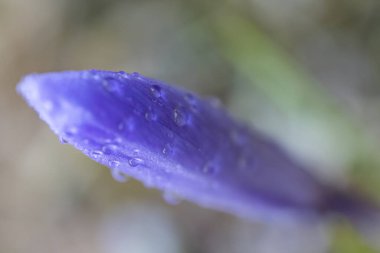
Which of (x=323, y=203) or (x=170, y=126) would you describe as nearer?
(x=170, y=126)

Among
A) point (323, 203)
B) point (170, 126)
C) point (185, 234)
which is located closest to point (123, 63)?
point (185, 234)

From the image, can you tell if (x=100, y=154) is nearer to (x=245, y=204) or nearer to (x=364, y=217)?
(x=245, y=204)

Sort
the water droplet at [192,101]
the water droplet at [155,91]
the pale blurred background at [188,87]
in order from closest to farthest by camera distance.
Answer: the water droplet at [155,91]
the water droplet at [192,101]
the pale blurred background at [188,87]

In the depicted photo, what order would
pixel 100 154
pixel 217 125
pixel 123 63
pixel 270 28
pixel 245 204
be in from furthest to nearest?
pixel 123 63 → pixel 270 28 → pixel 245 204 → pixel 217 125 → pixel 100 154

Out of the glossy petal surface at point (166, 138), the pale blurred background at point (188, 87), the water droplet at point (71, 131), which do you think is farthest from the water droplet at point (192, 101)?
the pale blurred background at point (188, 87)

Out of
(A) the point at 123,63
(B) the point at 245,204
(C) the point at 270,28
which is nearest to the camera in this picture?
(B) the point at 245,204

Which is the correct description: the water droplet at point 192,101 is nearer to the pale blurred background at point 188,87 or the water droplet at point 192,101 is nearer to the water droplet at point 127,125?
the water droplet at point 127,125
